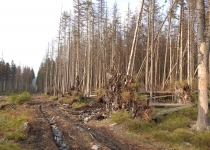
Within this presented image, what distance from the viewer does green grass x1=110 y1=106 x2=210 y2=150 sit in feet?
22.1

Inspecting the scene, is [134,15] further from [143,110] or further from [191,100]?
[143,110]

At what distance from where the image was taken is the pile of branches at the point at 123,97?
382 inches

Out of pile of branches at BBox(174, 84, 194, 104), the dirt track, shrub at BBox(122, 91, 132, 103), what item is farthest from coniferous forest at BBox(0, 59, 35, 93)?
the dirt track

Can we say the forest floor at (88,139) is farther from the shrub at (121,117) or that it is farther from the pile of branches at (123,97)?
the pile of branches at (123,97)

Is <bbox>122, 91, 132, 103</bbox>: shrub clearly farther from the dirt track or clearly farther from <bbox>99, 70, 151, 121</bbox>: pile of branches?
the dirt track

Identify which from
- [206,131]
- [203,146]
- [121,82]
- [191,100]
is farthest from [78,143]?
[191,100]

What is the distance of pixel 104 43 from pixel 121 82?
53.5ft

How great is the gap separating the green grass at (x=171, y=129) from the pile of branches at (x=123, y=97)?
1.39ft

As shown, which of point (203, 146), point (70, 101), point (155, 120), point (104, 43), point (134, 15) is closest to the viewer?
point (203, 146)

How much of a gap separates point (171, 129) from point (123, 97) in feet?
10.1

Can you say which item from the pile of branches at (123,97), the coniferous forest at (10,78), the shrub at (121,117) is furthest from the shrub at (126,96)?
the coniferous forest at (10,78)

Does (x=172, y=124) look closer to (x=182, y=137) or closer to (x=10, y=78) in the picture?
(x=182, y=137)

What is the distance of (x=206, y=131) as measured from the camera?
7238 mm

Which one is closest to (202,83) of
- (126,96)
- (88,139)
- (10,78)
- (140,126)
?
(140,126)
